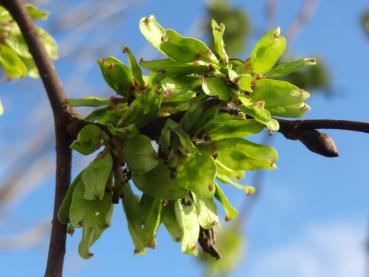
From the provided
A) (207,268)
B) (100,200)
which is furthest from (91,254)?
(207,268)

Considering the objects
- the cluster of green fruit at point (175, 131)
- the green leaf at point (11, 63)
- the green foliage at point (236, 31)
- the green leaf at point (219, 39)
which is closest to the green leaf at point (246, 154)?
the cluster of green fruit at point (175, 131)

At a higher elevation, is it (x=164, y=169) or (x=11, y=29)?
(x=11, y=29)

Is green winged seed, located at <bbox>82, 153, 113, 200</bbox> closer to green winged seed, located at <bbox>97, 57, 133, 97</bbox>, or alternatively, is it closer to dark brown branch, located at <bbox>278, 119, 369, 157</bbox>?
green winged seed, located at <bbox>97, 57, 133, 97</bbox>

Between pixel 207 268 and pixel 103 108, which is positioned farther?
pixel 207 268

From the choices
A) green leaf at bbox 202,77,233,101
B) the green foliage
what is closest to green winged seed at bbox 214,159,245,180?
green leaf at bbox 202,77,233,101

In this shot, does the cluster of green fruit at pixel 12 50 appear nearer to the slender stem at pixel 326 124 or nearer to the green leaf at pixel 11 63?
the green leaf at pixel 11 63

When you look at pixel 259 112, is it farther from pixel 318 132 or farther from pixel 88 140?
pixel 88 140

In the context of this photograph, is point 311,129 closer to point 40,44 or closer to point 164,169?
point 164,169
